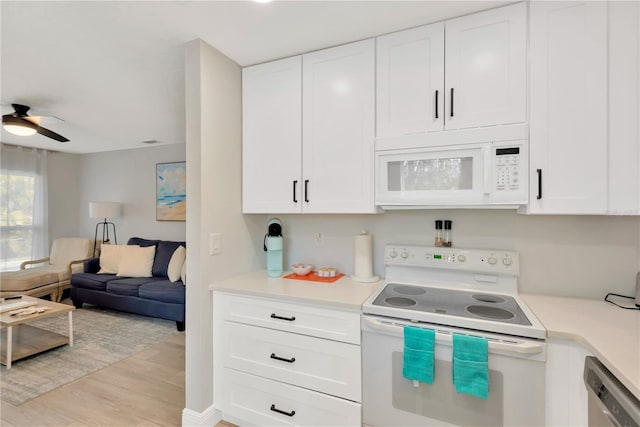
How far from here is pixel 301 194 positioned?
1.96 metres

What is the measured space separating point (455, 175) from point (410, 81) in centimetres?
61

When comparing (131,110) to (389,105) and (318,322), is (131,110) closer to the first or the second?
(389,105)

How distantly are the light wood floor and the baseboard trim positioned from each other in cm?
15

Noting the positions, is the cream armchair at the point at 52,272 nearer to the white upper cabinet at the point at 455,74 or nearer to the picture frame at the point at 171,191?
the picture frame at the point at 171,191

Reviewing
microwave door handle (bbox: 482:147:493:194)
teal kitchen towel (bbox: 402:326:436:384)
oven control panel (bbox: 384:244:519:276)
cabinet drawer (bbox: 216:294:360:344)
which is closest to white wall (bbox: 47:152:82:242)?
cabinet drawer (bbox: 216:294:360:344)

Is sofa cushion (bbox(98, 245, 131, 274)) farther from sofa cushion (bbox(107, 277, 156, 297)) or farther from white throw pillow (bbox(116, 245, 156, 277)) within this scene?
sofa cushion (bbox(107, 277, 156, 297))

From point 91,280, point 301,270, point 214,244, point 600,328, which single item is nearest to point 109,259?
Answer: point 91,280

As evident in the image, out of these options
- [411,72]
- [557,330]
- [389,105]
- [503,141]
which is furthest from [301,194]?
[557,330]

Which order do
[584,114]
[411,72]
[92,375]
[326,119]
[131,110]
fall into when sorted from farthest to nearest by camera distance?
[131,110], [92,375], [326,119], [411,72], [584,114]

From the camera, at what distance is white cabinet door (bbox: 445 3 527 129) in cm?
147

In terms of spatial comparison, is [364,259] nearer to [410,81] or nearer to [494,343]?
[494,343]

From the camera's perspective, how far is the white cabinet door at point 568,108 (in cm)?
135

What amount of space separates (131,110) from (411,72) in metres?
2.92

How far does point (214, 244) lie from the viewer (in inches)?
73.9
